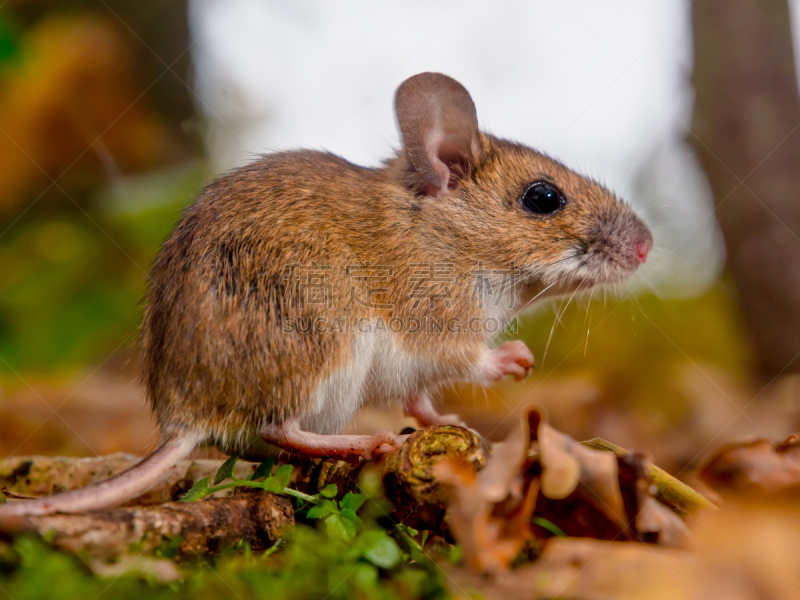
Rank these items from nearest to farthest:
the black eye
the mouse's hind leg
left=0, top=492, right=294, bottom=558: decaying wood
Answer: left=0, top=492, right=294, bottom=558: decaying wood → the mouse's hind leg → the black eye

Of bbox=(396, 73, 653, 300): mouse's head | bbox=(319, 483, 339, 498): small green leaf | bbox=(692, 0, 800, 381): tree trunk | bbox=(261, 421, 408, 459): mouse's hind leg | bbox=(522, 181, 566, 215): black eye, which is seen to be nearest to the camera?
bbox=(319, 483, 339, 498): small green leaf

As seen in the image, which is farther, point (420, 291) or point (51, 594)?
point (420, 291)

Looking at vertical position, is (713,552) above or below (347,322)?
above

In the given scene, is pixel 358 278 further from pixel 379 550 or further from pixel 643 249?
pixel 643 249

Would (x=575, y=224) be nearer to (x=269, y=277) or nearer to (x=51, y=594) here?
(x=269, y=277)

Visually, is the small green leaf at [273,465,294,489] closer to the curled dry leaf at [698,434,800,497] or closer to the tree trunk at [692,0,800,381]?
the curled dry leaf at [698,434,800,497]

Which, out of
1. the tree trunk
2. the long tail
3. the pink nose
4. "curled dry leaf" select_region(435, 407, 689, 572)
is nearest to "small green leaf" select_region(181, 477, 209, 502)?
the long tail

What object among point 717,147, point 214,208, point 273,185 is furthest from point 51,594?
point 717,147

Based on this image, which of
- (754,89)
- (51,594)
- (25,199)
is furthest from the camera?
(25,199)
